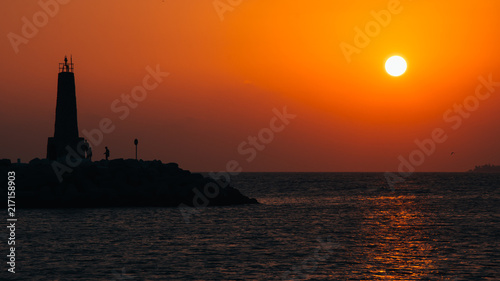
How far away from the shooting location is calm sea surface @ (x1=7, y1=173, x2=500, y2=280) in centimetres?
2342

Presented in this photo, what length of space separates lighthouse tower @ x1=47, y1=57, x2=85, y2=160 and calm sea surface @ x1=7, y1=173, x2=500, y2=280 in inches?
412

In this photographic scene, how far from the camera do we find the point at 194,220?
42094 millimetres

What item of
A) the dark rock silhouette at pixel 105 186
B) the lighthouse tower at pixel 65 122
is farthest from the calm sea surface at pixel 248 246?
the lighthouse tower at pixel 65 122

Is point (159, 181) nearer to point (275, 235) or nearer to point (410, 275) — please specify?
point (275, 235)

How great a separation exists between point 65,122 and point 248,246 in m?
31.3

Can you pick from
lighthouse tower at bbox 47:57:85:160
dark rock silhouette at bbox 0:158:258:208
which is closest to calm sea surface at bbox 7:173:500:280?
dark rock silhouette at bbox 0:158:258:208

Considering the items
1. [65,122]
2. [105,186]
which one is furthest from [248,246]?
[65,122]

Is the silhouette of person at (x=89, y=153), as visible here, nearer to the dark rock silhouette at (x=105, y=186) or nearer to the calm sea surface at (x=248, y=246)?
the dark rock silhouette at (x=105, y=186)

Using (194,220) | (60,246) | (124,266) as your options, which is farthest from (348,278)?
(194,220)

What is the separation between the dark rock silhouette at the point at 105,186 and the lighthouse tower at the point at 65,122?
1740 millimetres

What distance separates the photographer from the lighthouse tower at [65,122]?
56.7m

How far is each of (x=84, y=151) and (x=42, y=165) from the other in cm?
644

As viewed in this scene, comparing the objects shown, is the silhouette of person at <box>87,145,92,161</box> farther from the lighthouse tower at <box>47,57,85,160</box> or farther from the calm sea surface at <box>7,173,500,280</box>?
the calm sea surface at <box>7,173,500,280</box>

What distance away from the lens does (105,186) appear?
175 ft
